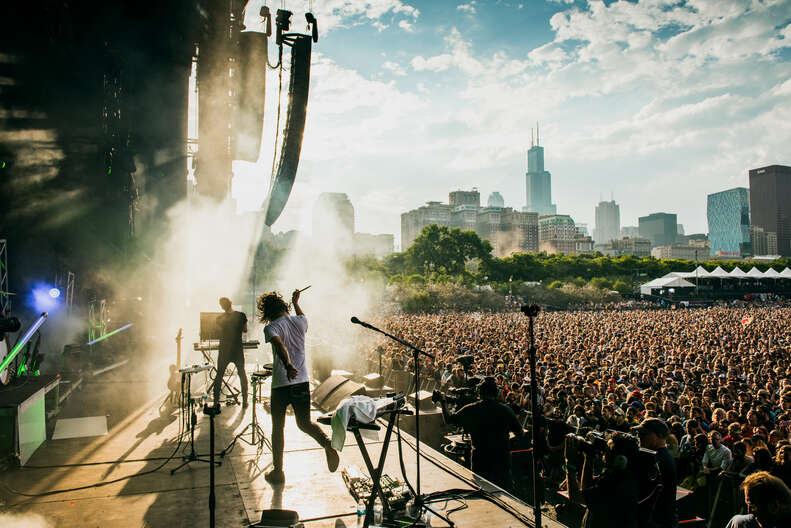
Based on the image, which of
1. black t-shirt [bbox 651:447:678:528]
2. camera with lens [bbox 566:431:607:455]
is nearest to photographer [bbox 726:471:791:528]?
black t-shirt [bbox 651:447:678:528]

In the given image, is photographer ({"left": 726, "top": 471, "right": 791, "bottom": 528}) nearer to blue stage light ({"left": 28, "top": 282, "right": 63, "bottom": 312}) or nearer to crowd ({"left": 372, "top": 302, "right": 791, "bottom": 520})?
crowd ({"left": 372, "top": 302, "right": 791, "bottom": 520})

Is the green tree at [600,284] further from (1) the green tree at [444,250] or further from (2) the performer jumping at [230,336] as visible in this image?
(2) the performer jumping at [230,336]

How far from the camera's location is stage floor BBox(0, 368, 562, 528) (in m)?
3.87

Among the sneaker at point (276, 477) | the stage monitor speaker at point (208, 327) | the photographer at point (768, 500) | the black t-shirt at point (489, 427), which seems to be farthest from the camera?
the stage monitor speaker at point (208, 327)

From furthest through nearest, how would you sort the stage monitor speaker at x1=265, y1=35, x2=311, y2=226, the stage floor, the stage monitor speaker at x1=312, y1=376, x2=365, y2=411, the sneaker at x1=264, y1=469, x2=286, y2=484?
the stage monitor speaker at x1=265, y1=35, x2=311, y2=226, the stage monitor speaker at x1=312, y1=376, x2=365, y2=411, the sneaker at x1=264, y1=469, x2=286, y2=484, the stage floor

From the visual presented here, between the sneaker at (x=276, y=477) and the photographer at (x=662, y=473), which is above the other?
the photographer at (x=662, y=473)

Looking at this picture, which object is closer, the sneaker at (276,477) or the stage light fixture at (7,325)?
the sneaker at (276,477)

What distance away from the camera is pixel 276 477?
457 centimetres

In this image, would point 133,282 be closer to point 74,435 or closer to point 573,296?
point 74,435

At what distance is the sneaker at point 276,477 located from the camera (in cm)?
456

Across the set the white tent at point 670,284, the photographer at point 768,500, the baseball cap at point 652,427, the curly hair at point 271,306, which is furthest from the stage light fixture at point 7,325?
the white tent at point 670,284

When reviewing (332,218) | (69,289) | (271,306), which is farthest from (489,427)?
(332,218)

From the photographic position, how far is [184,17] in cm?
1159

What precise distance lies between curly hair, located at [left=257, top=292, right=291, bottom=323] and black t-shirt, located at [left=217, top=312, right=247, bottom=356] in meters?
2.40
